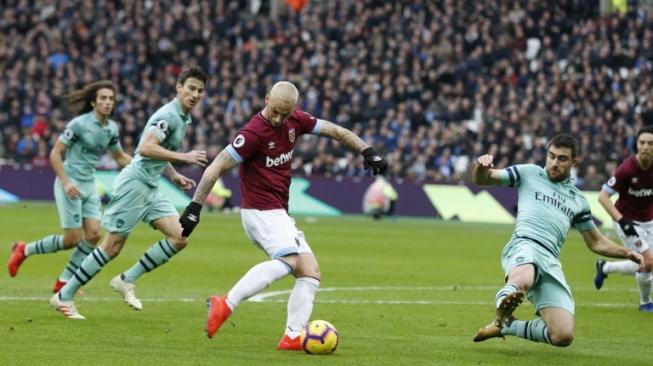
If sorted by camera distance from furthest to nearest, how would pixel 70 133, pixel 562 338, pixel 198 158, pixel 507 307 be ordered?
pixel 70 133 → pixel 198 158 → pixel 562 338 → pixel 507 307

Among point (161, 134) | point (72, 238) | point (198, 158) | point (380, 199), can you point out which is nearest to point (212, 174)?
point (198, 158)

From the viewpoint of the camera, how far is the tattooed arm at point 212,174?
1053 centimetres

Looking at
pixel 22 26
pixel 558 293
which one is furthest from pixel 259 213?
pixel 22 26

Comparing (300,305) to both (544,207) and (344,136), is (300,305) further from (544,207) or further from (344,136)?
(544,207)

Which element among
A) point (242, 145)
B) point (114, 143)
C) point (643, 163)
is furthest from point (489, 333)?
point (114, 143)

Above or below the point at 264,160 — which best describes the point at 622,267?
below

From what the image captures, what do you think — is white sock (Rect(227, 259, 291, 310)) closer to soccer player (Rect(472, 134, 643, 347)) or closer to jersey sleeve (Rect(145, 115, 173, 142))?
soccer player (Rect(472, 134, 643, 347))

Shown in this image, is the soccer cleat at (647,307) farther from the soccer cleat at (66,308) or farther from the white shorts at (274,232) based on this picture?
the soccer cleat at (66,308)

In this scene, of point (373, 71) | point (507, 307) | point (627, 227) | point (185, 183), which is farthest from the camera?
point (373, 71)

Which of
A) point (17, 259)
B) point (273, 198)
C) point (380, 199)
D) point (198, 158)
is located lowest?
point (380, 199)

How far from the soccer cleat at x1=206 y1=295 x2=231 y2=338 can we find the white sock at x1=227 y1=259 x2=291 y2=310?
0.07 m

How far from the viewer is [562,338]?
10.7 m

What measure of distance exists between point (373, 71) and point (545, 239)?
31061 mm

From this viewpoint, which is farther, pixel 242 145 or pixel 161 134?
pixel 161 134
